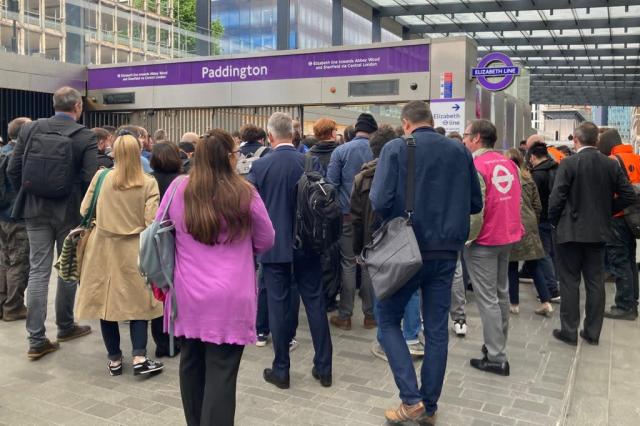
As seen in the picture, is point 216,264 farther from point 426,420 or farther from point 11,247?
→ point 11,247

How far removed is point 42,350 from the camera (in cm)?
489

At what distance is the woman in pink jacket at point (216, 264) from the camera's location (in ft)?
9.70

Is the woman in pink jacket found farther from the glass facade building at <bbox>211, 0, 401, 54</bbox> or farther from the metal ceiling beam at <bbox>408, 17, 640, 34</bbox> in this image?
the glass facade building at <bbox>211, 0, 401, 54</bbox>

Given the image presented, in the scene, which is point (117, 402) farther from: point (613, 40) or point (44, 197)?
point (613, 40)

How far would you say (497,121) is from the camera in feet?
38.8

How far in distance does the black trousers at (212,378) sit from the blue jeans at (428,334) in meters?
1.11

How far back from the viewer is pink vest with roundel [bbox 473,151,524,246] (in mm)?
4566

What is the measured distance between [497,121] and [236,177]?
970cm

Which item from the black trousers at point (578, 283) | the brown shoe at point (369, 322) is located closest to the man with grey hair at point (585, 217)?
the black trousers at point (578, 283)

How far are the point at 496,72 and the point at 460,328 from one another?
4927 millimetres

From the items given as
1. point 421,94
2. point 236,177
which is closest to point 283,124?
point 236,177

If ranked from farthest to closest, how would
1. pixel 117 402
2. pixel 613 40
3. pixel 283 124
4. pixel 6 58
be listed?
pixel 613 40, pixel 6 58, pixel 283 124, pixel 117 402

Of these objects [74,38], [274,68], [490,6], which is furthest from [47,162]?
[490,6]

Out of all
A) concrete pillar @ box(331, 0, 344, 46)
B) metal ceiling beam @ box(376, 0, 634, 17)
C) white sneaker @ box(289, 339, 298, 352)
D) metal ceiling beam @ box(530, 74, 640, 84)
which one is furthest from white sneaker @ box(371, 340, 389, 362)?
metal ceiling beam @ box(530, 74, 640, 84)
